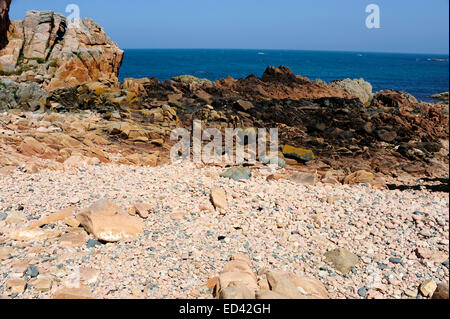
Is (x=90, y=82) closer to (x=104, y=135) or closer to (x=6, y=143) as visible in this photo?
(x=104, y=135)

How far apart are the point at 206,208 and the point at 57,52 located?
16030 mm

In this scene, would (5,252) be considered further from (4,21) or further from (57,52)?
(4,21)

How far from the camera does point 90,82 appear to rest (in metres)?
17.5

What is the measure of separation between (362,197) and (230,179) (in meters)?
2.96

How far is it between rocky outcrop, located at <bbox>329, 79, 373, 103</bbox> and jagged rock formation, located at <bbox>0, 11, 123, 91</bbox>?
1790 centimetres

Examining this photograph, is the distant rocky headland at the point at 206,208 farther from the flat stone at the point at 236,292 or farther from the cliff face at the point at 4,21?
the cliff face at the point at 4,21

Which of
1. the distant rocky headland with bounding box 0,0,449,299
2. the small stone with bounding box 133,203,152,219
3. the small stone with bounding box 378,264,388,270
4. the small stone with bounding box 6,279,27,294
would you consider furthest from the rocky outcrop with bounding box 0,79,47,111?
the small stone with bounding box 378,264,388,270

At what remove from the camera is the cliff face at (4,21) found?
17.3 meters

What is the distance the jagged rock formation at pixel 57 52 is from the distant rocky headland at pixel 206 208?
7.87ft

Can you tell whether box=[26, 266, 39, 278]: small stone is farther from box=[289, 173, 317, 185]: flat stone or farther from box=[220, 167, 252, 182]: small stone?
box=[289, 173, 317, 185]: flat stone

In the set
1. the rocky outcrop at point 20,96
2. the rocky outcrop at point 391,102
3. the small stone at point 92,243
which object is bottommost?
the small stone at point 92,243

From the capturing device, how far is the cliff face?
17.3m

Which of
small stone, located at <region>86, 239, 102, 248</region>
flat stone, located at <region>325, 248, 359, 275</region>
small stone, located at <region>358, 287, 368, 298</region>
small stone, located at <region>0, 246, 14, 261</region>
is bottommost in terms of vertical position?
small stone, located at <region>358, 287, 368, 298</region>

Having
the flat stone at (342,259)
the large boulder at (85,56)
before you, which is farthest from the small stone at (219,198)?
the large boulder at (85,56)
